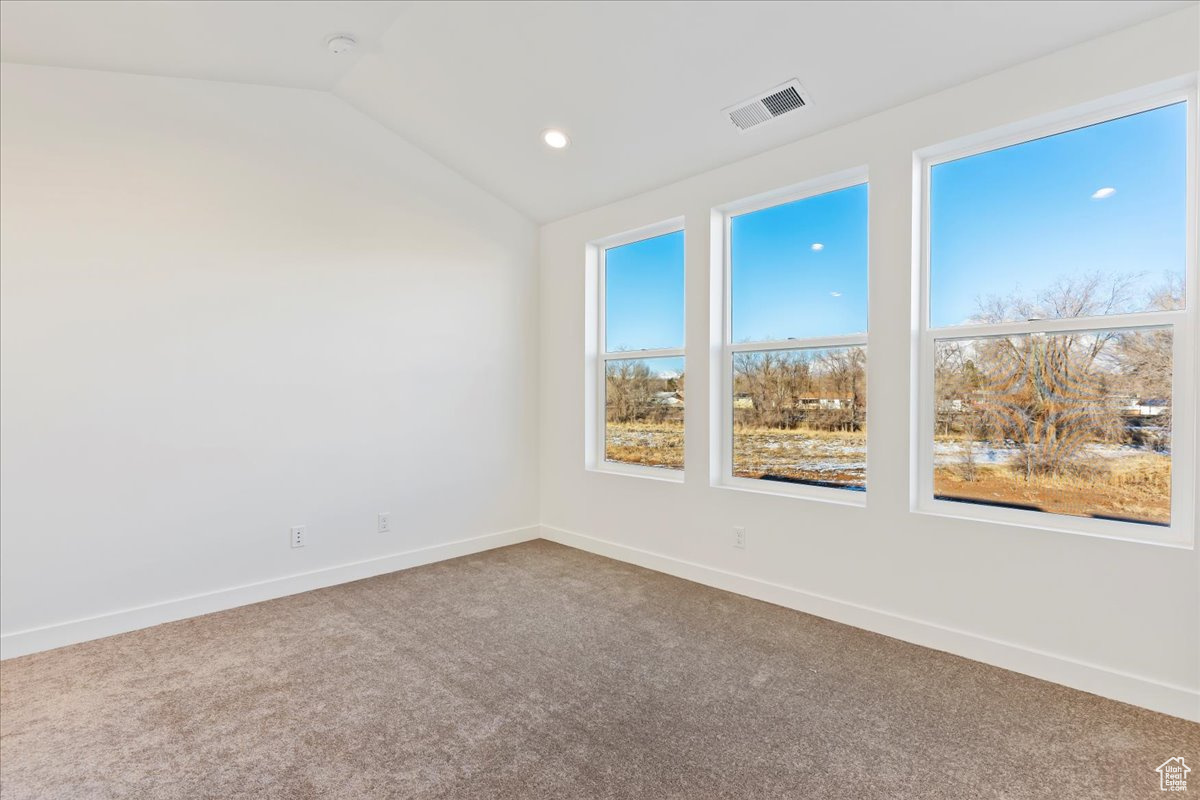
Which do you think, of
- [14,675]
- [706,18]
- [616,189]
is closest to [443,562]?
[14,675]

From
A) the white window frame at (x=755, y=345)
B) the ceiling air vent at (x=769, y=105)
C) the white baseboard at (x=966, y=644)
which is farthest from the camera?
the white window frame at (x=755, y=345)

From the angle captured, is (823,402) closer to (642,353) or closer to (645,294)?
(642,353)

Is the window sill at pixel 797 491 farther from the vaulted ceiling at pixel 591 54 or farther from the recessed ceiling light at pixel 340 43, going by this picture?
the recessed ceiling light at pixel 340 43

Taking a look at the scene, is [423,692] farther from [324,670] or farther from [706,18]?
[706,18]

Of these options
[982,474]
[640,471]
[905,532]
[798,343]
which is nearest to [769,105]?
[798,343]

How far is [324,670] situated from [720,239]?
322 cm

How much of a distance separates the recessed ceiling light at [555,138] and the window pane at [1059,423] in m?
2.47

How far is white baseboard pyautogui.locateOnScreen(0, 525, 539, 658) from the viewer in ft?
8.90

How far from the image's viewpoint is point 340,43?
3.01m

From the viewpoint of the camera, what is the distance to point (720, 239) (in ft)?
12.1

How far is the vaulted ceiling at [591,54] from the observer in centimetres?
238

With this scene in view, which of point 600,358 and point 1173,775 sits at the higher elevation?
point 600,358

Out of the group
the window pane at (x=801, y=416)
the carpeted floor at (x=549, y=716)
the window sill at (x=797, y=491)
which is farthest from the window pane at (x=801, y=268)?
the carpeted floor at (x=549, y=716)

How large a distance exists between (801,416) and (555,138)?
2.29 m
